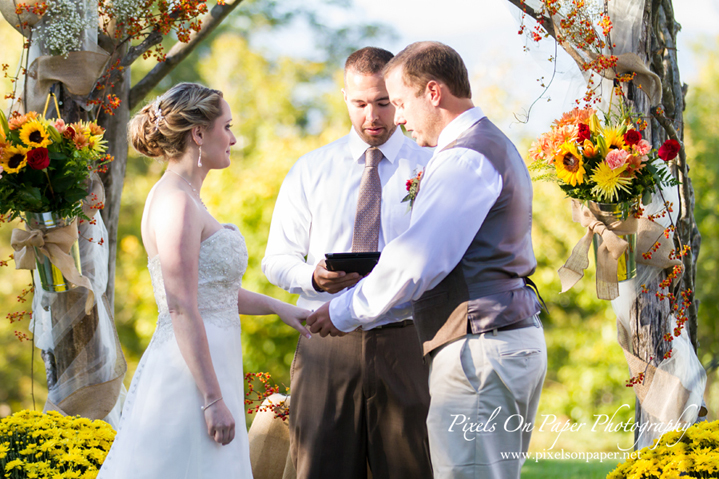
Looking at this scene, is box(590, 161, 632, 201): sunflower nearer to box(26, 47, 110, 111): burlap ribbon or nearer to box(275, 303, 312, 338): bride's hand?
box(275, 303, 312, 338): bride's hand

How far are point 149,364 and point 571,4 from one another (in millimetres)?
2394

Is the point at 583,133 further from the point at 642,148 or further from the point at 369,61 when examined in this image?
the point at 369,61

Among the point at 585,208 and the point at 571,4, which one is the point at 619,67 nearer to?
the point at 571,4

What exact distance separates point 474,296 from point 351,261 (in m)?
0.64

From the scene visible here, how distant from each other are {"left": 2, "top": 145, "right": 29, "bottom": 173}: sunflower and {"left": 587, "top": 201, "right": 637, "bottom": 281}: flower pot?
247cm

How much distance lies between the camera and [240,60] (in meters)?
14.4

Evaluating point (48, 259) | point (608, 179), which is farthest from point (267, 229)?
point (608, 179)

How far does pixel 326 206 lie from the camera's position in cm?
292

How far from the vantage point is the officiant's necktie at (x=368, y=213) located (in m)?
2.82

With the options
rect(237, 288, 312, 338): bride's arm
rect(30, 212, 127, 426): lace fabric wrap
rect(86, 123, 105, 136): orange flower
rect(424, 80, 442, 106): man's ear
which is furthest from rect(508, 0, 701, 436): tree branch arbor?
rect(30, 212, 127, 426): lace fabric wrap

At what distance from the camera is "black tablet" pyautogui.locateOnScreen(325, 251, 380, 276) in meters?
2.50

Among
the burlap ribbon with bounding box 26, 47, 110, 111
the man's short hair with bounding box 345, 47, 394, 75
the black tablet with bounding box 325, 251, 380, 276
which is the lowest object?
the black tablet with bounding box 325, 251, 380, 276

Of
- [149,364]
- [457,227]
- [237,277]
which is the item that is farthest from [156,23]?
[457,227]

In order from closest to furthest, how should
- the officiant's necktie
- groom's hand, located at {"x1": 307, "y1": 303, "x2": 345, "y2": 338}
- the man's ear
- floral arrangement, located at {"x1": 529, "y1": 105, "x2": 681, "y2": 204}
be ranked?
1. the man's ear
2. groom's hand, located at {"x1": 307, "y1": 303, "x2": 345, "y2": 338}
3. floral arrangement, located at {"x1": 529, "y1": 105, "x2": 681, "y2": 204}
4. the officiant's necktie
